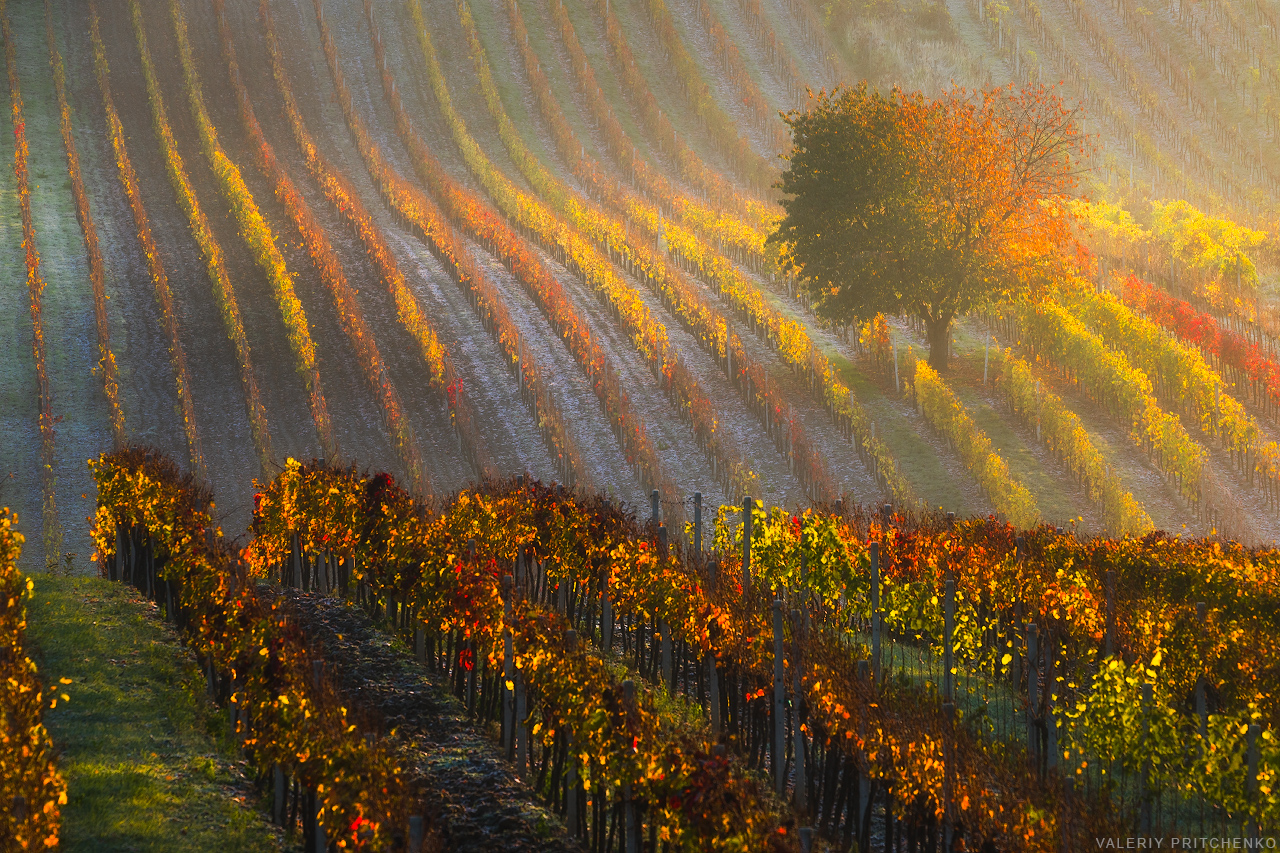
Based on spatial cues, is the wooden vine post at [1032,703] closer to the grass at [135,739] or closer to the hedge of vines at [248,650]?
the hedge of vines at [248,650]

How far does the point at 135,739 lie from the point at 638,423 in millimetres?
24429

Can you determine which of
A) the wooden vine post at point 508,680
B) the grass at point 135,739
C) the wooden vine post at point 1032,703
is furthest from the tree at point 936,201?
the grass at point 135,739

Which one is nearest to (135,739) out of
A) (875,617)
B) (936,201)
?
(875,617)

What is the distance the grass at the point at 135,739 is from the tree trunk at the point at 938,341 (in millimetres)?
29934

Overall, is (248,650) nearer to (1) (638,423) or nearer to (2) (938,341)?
(1) (638,423)

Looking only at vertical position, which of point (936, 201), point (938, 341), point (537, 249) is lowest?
point (938, 341)

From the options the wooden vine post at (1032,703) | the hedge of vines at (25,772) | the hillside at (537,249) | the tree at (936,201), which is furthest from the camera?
the tree at (936,201)

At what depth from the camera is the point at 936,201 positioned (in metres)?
37.3

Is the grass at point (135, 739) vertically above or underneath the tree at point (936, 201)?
underneath

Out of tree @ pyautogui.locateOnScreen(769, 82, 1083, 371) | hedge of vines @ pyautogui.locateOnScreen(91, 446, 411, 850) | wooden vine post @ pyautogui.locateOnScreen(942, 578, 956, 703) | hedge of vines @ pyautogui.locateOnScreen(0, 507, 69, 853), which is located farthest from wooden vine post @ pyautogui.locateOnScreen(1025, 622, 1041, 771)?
tree @ pyautogui.locateOnScreen(769, 82, 1083, 371)

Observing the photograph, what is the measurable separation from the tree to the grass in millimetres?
27361

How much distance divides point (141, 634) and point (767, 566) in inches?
458

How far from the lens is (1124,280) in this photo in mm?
Result: 49281

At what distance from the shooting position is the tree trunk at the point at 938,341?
3988cm
